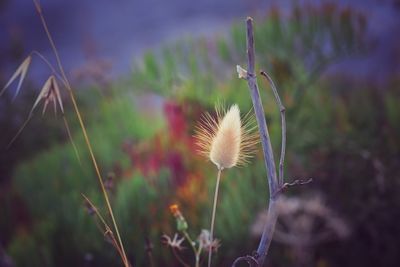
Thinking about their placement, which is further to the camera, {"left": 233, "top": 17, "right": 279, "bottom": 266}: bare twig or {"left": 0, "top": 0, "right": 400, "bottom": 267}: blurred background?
{"left": 0, "top": 0, "right": 400, "bottom": 267}: blurred background

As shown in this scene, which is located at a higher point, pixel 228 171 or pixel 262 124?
pixel 262 124

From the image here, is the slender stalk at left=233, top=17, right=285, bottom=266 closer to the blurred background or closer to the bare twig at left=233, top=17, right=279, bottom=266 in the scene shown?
the bare twig at left=233, top=17, right=279, bottom=266

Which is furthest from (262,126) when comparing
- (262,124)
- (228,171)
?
(228,171)

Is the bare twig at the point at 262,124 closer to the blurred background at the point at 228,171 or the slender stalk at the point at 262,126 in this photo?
the slender stalk at the point at 262,126

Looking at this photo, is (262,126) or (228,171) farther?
(228,171)

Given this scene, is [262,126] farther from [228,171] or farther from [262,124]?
[228,171]

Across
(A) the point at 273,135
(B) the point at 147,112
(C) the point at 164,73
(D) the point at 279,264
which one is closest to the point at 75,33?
(B) the point at 147,112

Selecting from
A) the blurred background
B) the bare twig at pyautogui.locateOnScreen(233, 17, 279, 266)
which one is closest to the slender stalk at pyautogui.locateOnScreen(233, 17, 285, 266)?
the bare twig at pyautogui.locateOnScreen(233, 17, 279, 266)

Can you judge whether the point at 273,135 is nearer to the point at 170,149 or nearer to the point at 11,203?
the point at 170,149
